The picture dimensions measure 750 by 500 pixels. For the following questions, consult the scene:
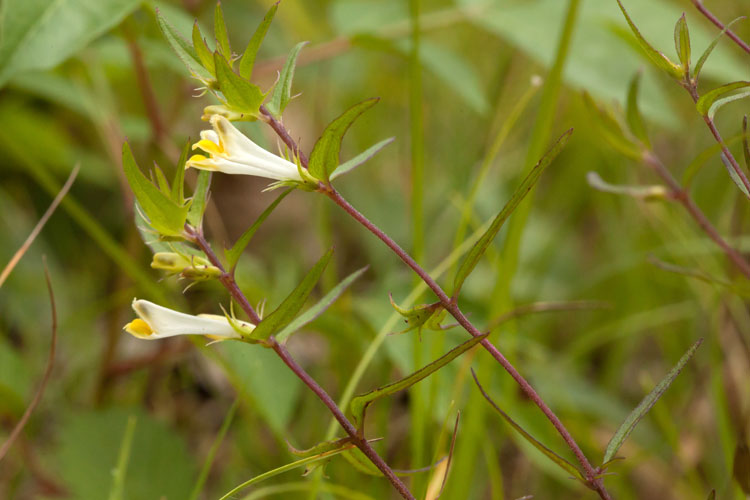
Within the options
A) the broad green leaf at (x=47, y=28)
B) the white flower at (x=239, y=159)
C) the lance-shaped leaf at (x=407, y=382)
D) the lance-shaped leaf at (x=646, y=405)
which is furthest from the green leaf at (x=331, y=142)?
the broad green leaf at (x=47, y=28)

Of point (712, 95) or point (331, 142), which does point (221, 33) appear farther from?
point (712, 95)

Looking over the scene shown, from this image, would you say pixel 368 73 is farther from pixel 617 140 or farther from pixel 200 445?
pixel 617 140

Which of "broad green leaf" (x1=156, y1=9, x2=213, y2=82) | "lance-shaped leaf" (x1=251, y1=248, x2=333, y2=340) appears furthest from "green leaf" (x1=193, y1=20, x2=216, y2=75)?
"lance-shaped leaf" (x1=251, y1=248, x2=333, y2=340)

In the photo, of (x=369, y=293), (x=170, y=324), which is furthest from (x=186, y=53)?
(x=369, y=293)

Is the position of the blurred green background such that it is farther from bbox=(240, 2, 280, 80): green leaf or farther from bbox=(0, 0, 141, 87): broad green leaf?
bbox=(240, 2, 280, 80): green leaf

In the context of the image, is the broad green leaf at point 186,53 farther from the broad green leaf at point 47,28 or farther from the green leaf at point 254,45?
the broad green leaf at point 47,28
